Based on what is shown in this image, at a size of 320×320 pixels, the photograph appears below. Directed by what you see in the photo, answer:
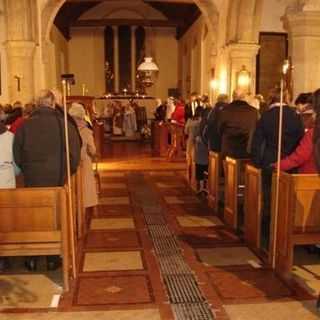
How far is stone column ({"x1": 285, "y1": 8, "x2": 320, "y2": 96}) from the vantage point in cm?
971

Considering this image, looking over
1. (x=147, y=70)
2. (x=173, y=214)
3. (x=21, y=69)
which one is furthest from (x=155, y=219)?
(x=147, y=70)

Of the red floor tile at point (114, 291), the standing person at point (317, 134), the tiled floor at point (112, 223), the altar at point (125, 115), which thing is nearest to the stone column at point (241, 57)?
the tiled floor at point (112, 223)

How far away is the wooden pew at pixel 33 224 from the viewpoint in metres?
4.64

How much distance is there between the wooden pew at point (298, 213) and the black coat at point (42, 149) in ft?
6.93

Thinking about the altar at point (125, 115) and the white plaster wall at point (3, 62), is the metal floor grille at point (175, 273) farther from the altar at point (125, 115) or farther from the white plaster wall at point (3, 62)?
the altar at point (125, 115)

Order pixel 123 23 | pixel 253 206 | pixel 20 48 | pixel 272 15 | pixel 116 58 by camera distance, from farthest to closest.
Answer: pixel 116 58 < pixel 123 23 < pixel 272 15 < pixel 20 48 < pixel 253 206

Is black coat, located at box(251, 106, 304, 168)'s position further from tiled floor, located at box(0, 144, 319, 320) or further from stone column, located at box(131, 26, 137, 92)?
stone column, located at box(131, 26, 137, 92)

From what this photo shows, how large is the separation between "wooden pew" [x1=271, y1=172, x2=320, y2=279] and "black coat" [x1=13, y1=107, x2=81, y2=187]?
2.11 meters

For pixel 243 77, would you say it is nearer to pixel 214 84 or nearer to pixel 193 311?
pixel 214 84

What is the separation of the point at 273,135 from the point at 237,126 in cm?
161

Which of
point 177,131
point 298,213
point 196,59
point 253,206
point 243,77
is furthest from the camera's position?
point 196,59

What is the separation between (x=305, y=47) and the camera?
9.96 m

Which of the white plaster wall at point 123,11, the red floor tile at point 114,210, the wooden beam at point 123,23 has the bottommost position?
the red floor tile at point 114,210

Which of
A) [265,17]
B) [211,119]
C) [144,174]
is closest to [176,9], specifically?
[265,17]
